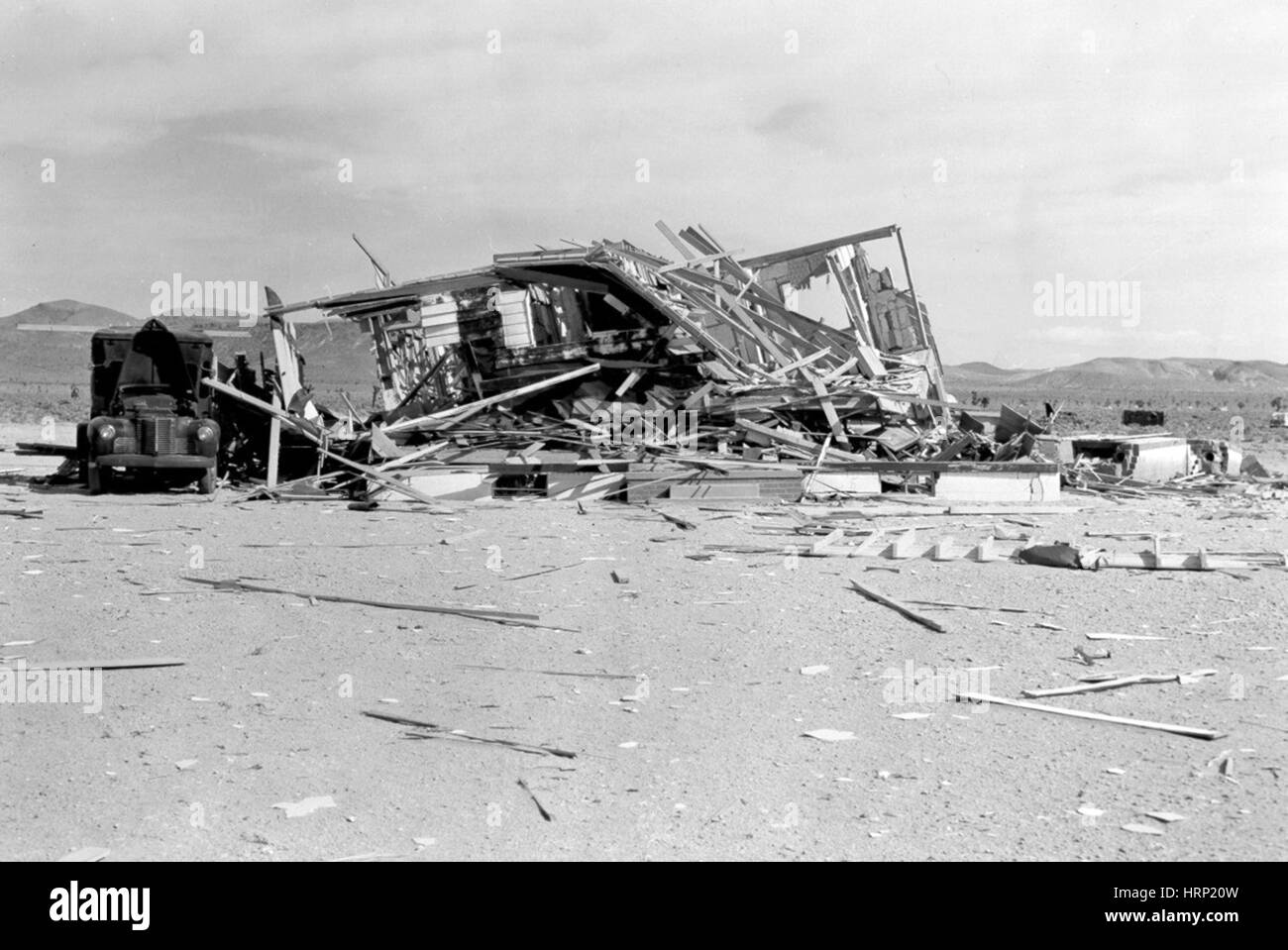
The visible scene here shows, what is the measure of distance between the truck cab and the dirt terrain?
5331mm

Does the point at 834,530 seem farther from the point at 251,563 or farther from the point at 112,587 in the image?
the point at 112,587

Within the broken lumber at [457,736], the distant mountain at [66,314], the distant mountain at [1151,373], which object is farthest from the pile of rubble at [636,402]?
the distant mountain at [1151,373]

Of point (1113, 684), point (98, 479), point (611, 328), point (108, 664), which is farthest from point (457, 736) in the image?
point (611, 328)

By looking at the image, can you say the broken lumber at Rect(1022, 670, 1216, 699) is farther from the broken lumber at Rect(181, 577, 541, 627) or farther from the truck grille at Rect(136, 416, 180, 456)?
the truck grille at Rect(136, 416, 180, 456)

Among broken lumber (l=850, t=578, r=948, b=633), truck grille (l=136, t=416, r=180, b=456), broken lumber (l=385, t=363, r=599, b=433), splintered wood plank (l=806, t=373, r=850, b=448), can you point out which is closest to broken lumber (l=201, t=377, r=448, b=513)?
truck grille (l=136, t=416, r=180, b=456)

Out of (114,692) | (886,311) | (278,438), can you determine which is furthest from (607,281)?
(114,692)

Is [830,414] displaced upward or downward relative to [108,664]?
upward

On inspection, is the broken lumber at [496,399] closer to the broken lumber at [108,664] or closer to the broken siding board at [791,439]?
the broken siding board at [791,439]

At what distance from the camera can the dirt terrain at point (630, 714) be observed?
14.7ft

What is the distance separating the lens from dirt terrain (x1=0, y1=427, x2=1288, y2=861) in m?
4.49

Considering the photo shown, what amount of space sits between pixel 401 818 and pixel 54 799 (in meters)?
1.37

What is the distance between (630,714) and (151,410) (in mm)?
12418

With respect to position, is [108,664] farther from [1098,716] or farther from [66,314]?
[66,314]

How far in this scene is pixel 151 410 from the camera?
16.4 meters
